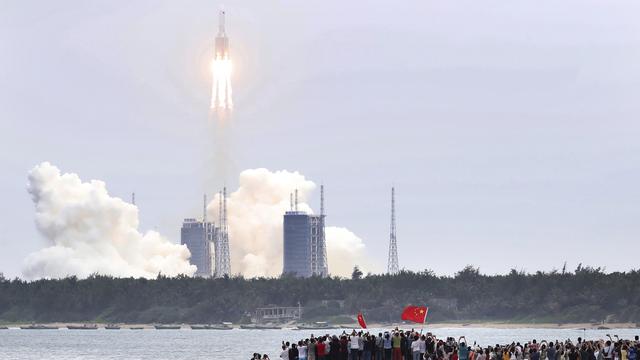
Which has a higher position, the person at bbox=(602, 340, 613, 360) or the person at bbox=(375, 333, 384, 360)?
the person at bbox=(375, 333, 384, 360)

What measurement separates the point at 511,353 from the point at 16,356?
105284mm

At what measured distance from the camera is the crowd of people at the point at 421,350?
283ft

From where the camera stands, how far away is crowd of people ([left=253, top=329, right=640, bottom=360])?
283ft

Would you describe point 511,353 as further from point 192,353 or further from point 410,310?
point 192,353

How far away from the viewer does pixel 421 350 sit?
87.4 m

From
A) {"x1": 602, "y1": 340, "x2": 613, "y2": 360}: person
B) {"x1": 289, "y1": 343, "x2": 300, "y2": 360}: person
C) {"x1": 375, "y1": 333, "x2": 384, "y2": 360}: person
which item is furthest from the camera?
{"x1": 375, "y1": 333, "x2": 384, "y2": 360}: person

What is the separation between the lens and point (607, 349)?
87.2 metres

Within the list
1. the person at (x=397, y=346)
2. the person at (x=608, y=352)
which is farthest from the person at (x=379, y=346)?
the person at (x=608, y=352)

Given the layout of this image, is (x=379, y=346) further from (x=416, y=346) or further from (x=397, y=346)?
(x=416, y=346)

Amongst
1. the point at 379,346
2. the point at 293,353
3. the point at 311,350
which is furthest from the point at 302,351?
the point at 379,346

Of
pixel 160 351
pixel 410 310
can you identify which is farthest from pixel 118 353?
pixel 410 310

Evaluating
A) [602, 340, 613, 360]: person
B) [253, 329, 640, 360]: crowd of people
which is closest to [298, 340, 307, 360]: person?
[253, 329, 640, 360]: crowd of people

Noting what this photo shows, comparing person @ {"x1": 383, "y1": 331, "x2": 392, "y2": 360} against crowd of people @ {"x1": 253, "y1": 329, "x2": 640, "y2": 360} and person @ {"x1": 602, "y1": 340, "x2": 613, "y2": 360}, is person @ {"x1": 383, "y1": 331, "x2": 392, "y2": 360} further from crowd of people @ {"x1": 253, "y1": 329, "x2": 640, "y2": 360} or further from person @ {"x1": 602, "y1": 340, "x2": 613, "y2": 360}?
person @ {"x1": 602, "y1": 340, "x2": 613, "y2": 360}

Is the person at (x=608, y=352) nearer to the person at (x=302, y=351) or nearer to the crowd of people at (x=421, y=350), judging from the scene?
the crowd of people at (x=421, y=350)
